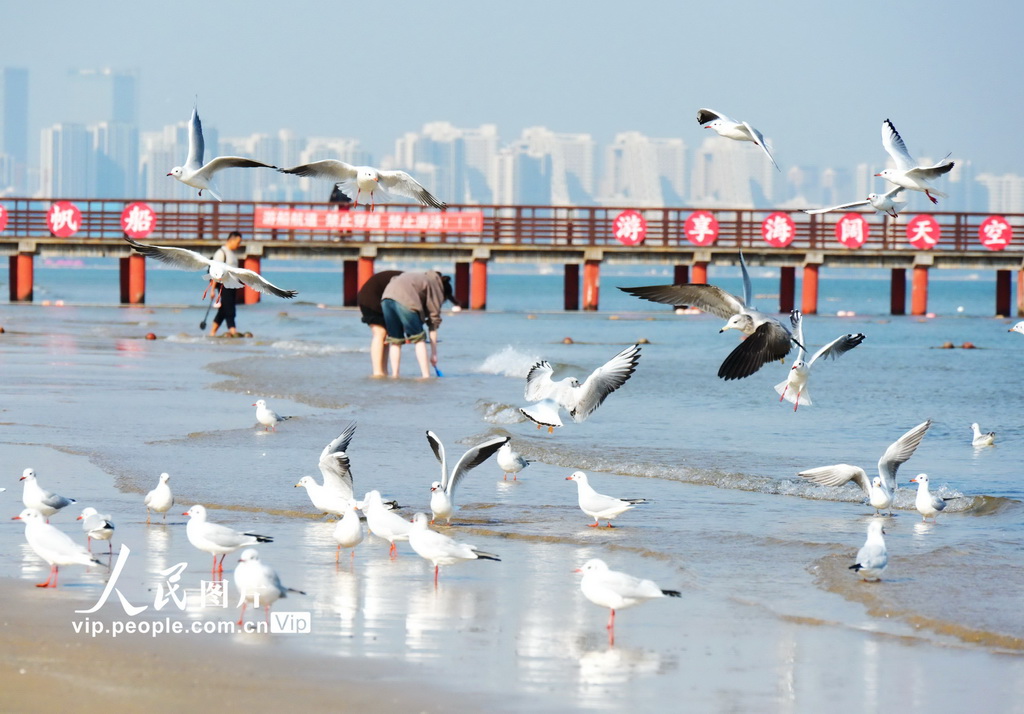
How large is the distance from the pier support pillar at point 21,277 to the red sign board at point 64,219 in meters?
1.02

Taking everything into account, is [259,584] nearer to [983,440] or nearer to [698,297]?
[698,297]

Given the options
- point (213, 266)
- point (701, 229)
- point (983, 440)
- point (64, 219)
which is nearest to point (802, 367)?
point (983, 440)

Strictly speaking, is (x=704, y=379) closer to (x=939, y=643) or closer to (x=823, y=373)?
(x=823, y=373)

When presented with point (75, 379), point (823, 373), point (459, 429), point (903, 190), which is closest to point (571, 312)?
point (823, 373)

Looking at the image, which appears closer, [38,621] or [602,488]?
[38,621]

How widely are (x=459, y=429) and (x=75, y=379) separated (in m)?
5.53

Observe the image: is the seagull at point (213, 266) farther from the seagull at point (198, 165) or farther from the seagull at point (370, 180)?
the seagull at point (370, 180)

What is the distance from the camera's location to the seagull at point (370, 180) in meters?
9.13

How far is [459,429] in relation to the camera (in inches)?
475

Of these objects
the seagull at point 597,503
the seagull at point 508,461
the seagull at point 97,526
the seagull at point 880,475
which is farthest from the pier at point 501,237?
the seagull at point 97,526

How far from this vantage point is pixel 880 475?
27.8ft

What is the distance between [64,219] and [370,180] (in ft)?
Answer: 100

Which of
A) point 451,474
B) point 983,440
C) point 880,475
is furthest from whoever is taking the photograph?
point 983,440

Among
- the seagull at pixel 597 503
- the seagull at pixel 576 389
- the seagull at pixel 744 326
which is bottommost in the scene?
the seagull at pixel 597 503
